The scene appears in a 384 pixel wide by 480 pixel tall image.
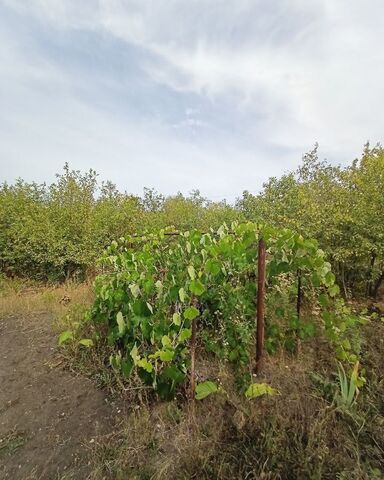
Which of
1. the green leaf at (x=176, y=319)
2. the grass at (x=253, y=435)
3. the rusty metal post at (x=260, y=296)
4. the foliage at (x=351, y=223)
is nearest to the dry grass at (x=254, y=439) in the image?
the grass at (x=253, y=435)

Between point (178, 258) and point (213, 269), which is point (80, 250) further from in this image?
point (213, 269)

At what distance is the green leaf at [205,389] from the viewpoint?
7.16ft

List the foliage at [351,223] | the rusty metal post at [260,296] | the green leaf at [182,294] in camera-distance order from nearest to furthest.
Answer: the green leaf at [182,294] → the rusty metal post at [260,296] → the foliage at [351,223]

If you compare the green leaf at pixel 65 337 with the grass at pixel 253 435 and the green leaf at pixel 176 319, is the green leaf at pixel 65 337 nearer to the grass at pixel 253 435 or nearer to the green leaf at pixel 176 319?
the grass at pixel 253 435

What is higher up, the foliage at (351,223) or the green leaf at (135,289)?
the foliage at (351,223)

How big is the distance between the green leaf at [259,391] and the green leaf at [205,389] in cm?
24

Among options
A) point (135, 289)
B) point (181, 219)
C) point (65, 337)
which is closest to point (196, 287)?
point (135, 289)

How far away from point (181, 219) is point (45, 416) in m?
7.59

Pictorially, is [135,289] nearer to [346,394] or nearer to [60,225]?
[346,394]

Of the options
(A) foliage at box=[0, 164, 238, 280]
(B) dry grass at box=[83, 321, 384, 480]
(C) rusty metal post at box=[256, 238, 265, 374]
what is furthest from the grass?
(A) foliage at box=[0, 164, 238, 280]

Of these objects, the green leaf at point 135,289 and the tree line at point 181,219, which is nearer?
the green leaf at point 135,289

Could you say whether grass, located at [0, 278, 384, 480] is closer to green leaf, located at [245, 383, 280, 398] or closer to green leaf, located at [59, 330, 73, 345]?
green leaf, located at [245, 383, 280, 398]

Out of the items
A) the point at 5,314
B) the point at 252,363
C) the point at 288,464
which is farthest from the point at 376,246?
the point at 5,314

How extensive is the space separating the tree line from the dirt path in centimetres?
291
